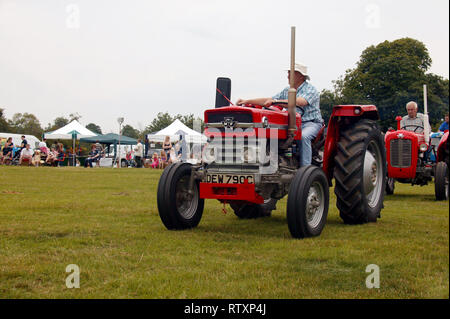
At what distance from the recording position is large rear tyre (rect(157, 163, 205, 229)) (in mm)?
6062

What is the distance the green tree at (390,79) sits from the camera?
24.9 metres

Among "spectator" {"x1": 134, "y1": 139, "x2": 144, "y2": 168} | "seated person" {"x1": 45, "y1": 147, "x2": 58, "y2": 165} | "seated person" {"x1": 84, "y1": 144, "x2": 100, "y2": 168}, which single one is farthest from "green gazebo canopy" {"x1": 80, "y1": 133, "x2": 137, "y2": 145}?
"spectator" {"x1": 134, "y1": 139, "x2": 144, "y2": 168}

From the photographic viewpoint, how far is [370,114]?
7.34m

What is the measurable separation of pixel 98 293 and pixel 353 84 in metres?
29.8

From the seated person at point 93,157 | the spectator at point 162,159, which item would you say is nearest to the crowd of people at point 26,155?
the seated person at point 93,157

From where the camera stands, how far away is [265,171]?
5.98 metres

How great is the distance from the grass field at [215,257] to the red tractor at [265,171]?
0.29m

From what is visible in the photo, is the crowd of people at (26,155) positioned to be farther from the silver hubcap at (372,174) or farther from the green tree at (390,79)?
the silver hubcap at (372,174)

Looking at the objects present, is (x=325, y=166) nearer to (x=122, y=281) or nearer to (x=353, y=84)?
(x=122, y=281)

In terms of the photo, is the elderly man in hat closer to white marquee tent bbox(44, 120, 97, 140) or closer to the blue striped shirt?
the blue striped shirt

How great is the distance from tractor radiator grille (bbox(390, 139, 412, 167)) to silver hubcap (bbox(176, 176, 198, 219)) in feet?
21.1

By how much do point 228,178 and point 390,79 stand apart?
2237 cm

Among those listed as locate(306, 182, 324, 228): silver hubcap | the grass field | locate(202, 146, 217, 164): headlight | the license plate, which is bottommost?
the grass field
